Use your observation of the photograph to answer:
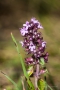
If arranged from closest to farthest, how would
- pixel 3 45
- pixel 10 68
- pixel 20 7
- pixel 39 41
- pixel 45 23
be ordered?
Result: pixel 39 41 → pixel 10 68 → pixel 3 45 → pixel 45 23 → pixel 20 7

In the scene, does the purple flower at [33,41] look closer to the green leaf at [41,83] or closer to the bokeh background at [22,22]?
the green leaf at [41,83]

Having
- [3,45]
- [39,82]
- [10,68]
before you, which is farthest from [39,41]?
[3,45]

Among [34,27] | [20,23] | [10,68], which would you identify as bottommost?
[34,27]

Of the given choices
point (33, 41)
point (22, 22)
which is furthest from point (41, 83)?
point (22, 22)

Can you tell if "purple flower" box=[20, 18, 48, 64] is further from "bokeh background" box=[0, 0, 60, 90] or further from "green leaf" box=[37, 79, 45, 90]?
"bokeh background" box=[0, 0, 60, 90]

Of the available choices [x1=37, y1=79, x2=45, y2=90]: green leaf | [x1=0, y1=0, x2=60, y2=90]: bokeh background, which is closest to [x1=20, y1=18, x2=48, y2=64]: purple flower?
[x1=37, y1=79, x2=45, y2=90]: green leaf

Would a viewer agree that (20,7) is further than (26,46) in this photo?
Yes

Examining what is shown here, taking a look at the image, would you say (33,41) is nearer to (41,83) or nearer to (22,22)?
(41,83)

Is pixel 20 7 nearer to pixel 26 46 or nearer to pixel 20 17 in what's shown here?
pixel 20 17
